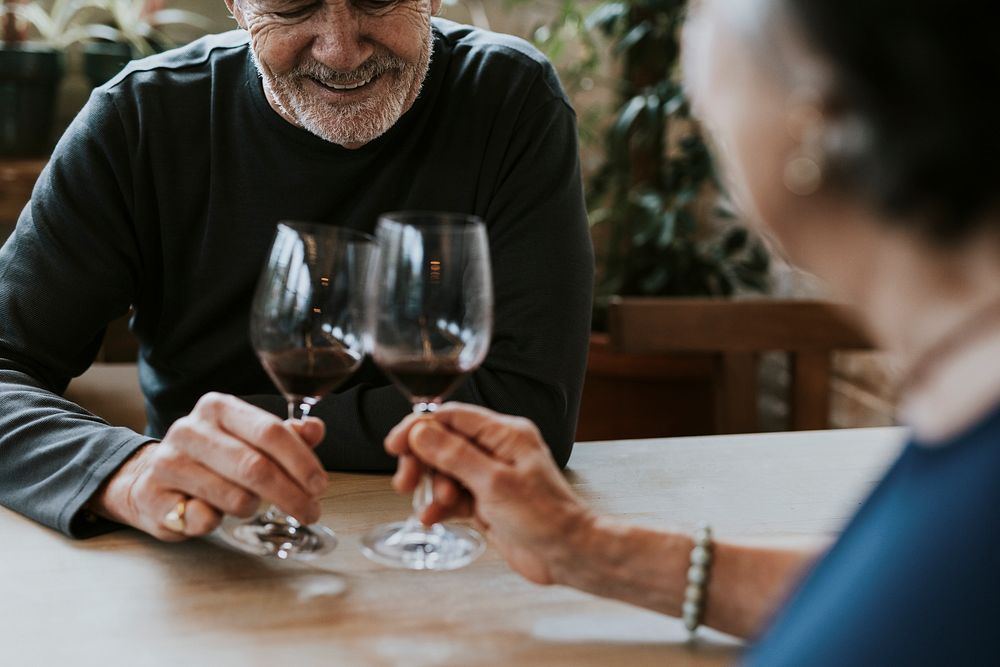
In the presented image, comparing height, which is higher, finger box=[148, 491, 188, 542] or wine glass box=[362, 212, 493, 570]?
wine glass box=[362, 212, 493, 570]

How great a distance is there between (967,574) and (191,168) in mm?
1343

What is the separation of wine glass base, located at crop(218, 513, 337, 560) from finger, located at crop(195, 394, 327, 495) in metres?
0.07

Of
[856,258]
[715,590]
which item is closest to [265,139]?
[715,590]

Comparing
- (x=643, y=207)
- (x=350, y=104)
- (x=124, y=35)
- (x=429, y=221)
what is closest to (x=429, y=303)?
(x=429, y=221)

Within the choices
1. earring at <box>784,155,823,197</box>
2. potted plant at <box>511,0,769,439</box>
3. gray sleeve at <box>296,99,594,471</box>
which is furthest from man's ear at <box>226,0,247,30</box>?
potted plant at <box>511,0,769,439</box>

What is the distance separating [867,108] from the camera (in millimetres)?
599

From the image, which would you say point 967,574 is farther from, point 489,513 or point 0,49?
point 0,49

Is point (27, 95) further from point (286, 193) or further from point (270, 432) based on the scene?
point (270, 432)

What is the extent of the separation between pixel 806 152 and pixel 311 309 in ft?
1.81

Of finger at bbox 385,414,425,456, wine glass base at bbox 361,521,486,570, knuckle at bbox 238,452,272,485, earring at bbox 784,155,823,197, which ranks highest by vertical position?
earring at bbox 784,155,823,197

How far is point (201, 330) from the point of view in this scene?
1.71 meters

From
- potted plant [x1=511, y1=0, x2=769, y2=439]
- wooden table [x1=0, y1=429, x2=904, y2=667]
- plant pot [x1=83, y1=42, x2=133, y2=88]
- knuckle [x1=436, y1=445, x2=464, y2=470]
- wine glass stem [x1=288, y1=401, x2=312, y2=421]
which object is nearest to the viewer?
wooden table [x1=0, y1=429, x2=904, y2=667]

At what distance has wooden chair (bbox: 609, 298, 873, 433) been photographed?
80.6 inches

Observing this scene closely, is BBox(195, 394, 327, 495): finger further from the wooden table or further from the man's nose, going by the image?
the man's nose
